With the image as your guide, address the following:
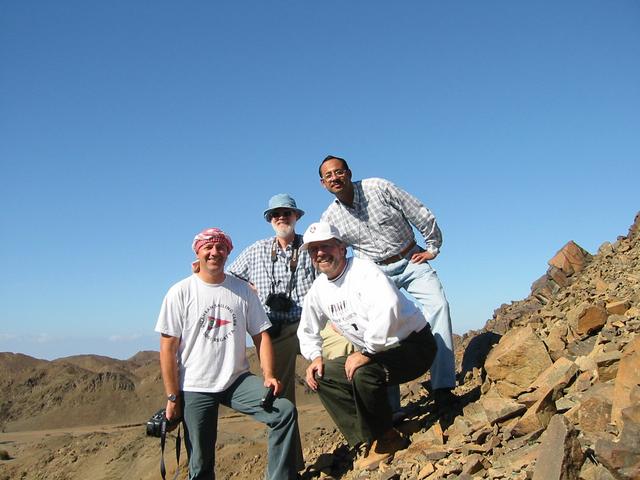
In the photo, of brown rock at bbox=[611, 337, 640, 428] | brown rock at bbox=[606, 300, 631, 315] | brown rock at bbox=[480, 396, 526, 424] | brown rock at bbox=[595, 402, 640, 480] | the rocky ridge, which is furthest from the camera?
brown rock at bbox=[606, 300, 631, 315]

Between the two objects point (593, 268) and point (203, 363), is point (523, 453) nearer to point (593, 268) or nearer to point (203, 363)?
point (203, 363)

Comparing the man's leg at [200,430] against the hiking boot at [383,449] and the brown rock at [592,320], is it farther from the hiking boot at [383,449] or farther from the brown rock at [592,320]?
the brown rock at [592,320]

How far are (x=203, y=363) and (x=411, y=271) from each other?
2040mm

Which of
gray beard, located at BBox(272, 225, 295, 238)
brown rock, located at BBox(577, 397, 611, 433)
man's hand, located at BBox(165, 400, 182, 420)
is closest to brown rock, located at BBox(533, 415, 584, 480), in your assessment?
brown rock, located at BBox(577, 397, 611, 433)

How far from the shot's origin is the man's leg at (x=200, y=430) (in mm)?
4414

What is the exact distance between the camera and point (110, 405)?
866 inches

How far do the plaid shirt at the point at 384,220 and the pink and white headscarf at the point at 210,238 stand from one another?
128cm

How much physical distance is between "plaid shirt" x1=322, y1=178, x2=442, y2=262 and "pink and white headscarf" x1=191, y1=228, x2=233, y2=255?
50.4 inches

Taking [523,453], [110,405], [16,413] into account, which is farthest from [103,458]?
[16,413]

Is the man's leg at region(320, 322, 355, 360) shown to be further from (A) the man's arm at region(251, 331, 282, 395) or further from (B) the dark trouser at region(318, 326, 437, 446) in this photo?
(A) the man's arm at region(251, 331, 282, 395)

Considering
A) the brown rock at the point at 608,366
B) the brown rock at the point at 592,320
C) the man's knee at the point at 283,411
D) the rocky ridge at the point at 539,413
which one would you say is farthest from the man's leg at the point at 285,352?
the brown rock at the point at 592,320

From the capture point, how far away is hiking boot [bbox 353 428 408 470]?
460 cm

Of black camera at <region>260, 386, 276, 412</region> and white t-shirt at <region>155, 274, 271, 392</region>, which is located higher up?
white t-shirt at <region>155, 274, 271, 392</region>

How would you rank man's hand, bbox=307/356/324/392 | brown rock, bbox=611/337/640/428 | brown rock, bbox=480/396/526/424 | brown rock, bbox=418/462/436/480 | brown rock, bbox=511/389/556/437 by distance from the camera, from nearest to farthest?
brown rock, bbox=611/337/640/428
brown rock, bbox=511/389/556/437
brown rock, bbox=418/462/436/480
brown rock, bbox=480/396/526/424
man's hand, bbox=307/356/324/392
